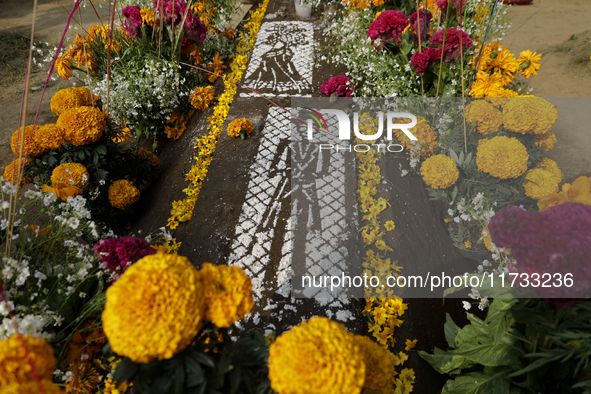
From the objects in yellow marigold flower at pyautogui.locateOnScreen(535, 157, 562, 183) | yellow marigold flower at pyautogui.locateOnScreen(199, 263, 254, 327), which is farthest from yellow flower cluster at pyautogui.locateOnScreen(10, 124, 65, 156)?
yellow marigold flower at pyautogui.locateOnScreen(535, 157, 562, 183)

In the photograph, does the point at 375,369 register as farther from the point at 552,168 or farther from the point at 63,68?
the point at 63,68

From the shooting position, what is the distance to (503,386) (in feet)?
4.70

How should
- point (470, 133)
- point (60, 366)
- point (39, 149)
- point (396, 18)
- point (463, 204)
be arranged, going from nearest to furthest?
point (60, 366), point (39, 149), point (463, 204), point (470, 133), point (396, 18)

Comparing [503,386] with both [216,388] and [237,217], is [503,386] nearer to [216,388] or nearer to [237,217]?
[216,388]

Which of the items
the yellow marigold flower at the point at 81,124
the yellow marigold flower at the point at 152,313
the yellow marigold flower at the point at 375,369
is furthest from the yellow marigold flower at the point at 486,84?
the yellow marigold flower at the point at 81,124

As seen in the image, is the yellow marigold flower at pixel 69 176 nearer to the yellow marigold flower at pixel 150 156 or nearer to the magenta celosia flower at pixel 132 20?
the yellow marigold flower at pixel 150 156

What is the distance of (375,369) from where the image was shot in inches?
40.2

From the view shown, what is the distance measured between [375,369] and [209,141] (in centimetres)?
267

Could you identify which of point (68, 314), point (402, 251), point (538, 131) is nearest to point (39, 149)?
point (68, 314)

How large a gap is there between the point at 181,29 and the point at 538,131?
3199 mm

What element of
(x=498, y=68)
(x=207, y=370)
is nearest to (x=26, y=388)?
(x=207, y=370)

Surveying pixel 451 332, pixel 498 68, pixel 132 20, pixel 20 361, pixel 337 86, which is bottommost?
pixel 451 332

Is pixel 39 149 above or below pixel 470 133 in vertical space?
above

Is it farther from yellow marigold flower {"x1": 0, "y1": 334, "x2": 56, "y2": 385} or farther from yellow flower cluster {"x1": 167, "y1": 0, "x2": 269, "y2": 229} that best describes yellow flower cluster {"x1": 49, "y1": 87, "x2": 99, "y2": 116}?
yellow marigold flower {"x1": 0, "y1": 334, "x2": 56, "y2": 385}
